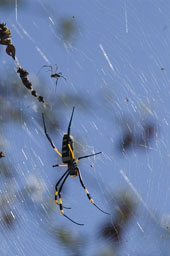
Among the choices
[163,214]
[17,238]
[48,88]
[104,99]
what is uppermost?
[48,88]

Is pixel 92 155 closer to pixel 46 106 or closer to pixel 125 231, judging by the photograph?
pixel 46 106

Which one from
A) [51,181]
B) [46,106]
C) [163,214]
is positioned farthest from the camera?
[51,181]

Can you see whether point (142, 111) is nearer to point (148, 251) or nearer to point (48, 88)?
point (48, 88)

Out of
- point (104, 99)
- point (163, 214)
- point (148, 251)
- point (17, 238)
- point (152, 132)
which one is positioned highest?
point (104, 99)

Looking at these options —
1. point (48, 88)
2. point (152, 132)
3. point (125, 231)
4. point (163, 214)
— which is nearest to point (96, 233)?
point (125, 231)

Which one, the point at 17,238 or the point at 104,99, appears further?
the point at 17,238

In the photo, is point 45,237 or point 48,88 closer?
point 48,88

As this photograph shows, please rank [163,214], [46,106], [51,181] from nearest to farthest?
[46,106]
[163,214]
[51,181]

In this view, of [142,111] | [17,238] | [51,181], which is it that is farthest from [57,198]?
[142,111]

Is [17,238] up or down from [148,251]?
up
